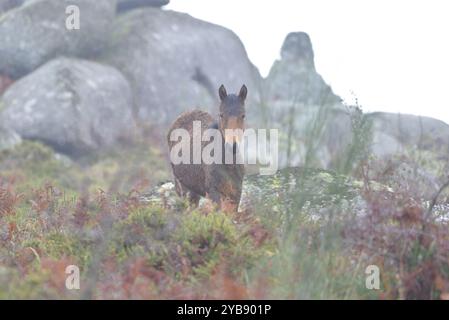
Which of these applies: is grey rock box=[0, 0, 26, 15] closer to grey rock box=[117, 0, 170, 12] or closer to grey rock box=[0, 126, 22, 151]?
grey rock box=[117, 0, 170, 12]

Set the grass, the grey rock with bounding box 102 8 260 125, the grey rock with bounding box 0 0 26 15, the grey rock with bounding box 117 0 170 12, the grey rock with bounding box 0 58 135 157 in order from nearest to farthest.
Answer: the grass
the grey rock with bounding box 0 58 135 157
the grey rock with bounding box 102 8 260 125
the grey rock with bounding box 0 0 26 15
the grey rock with bounding box 117 0 170 12

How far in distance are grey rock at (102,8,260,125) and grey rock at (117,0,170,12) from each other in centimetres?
49

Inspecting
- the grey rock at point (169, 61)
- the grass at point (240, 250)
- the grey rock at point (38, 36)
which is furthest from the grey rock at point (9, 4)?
the grass at point (240, 250)

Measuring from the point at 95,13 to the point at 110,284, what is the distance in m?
21.5

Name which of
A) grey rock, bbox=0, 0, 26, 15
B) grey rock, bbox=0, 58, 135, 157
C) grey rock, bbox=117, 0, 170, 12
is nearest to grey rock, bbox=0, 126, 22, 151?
grey rock, bbox=0, 58, 135, 157

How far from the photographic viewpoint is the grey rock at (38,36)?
25547 mm

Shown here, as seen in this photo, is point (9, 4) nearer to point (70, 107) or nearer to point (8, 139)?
point (70, 107)

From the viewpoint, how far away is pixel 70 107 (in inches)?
896

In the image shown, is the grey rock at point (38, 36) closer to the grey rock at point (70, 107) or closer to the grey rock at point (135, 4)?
the grey rock at point (70, 107)

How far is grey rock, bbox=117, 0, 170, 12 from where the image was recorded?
1153 inches

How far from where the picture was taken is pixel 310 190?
668 centimetres

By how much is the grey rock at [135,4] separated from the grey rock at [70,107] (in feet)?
14.9

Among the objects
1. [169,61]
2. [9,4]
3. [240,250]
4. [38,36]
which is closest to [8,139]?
[38,36]

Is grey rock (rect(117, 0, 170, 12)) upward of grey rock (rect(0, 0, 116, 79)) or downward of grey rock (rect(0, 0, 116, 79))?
upward
